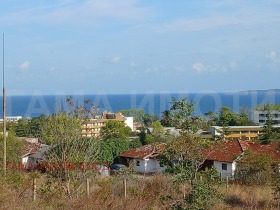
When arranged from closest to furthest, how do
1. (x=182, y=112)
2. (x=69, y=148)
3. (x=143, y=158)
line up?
(x=182, y=112), (x=69, y=148), (x=143, y=158)

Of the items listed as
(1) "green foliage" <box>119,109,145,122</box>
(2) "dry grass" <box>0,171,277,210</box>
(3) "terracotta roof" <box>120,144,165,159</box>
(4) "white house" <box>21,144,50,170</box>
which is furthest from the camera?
(1) "green foliage" <box>119,109,145,122</box>

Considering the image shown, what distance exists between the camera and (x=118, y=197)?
28.6 feet

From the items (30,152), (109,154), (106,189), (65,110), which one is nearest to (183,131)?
(106,189)

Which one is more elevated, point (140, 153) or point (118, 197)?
point (118, 197)

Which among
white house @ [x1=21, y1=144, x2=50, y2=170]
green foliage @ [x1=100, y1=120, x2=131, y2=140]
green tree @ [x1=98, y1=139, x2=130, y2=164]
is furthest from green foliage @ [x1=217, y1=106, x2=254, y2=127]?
white house @ [x1=21, y1=144, x2=50, y2=170]

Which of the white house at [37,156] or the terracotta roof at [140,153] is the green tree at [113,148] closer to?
the terracotta roof at [140,153]

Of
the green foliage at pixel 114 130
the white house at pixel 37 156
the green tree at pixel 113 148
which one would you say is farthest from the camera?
the green foliage at pixel 114 130

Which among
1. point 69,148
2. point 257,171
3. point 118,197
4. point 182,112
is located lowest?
point 257,171

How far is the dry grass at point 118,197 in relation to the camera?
721 cm

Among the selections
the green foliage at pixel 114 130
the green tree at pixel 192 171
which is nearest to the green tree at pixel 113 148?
the green foliage at pixel 114 130

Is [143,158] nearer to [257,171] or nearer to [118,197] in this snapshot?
[257,171]

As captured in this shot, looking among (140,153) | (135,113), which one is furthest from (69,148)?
(135,113)

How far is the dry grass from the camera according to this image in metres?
7.21

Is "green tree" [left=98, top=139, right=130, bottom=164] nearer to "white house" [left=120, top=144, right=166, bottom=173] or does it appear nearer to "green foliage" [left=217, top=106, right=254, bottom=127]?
"white house" [left=120, top=144, right=166, bottom=173]
